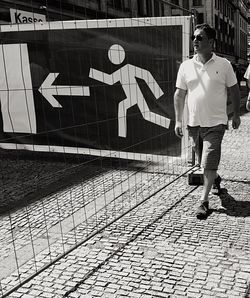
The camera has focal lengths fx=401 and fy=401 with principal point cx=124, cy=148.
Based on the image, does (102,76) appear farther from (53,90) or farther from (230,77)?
(230,77)

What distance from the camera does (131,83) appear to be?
20.3 feet

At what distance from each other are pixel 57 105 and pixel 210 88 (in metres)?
3.52

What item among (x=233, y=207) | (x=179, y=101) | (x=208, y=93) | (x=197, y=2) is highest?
(x=197, y=2)

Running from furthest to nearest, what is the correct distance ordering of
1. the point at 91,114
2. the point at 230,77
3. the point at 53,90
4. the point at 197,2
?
the point at 197,2
the point at 53,90
the point at 91,114
the point at 230,77

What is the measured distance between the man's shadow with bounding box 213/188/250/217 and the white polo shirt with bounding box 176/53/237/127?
1034 millimetres

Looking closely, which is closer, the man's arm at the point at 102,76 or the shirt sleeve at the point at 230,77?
the shirt sleeve at the point at 230,77

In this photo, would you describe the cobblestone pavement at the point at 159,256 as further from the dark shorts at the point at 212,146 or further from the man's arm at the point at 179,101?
the man's arm at the point at 179,101

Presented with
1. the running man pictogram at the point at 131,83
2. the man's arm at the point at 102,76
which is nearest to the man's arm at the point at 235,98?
the running man pictogram at the point at 131,83

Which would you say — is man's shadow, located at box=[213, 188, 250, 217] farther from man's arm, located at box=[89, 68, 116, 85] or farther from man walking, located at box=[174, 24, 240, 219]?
man's arm, located at box=[89, 68, 116, 85]

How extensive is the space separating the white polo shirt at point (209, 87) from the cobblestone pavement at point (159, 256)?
111 centimetres

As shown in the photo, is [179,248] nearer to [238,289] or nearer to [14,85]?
[238,289]

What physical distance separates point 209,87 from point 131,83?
6.48 feet

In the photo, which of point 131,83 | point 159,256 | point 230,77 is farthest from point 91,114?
point 159,256

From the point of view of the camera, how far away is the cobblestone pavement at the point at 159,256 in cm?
312
